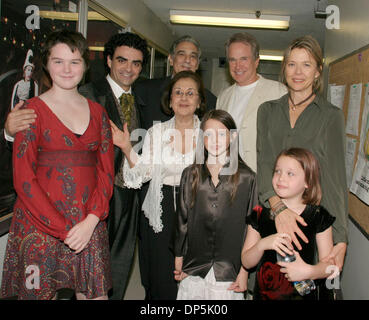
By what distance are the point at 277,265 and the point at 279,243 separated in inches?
6.4

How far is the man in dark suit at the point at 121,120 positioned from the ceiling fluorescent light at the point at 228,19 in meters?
3.16

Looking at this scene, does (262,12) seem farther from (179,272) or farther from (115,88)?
(179,272)

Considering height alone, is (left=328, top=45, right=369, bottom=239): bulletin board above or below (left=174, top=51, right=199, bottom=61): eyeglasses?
below

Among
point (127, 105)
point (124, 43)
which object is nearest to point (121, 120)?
point (127, 105)

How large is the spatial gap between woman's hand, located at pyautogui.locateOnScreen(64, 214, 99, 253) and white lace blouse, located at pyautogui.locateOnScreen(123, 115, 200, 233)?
0.54 metres

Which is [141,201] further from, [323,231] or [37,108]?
[323,231]

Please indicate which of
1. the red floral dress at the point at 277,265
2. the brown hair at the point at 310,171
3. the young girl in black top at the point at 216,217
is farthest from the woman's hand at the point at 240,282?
the brown hair at the point at 310,171

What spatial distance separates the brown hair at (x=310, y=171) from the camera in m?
1.68

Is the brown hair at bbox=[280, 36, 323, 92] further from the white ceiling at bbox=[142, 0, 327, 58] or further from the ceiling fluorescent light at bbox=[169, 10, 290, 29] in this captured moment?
the ceiling fluorescent light at bbox=[169, 10, 290, 29]

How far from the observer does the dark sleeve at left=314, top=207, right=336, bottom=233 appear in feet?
5.47

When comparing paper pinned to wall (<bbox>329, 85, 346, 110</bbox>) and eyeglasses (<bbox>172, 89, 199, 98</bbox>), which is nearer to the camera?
eyeglasses (<bbox>172, 89, 199, 98</bbox>)

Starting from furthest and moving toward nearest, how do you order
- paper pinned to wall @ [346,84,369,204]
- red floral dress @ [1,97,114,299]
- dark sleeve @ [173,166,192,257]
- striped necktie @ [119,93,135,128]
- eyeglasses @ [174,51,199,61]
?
1. eyeglasses @ [174,51,199,61]
2. striped necktie @ [119,93,135,128]
3. paper pinned to wall @ [346,84,369,204]
4. dark sleeve @ [173,166,192,257]
5. red floral dress @ [1,97,114,299]

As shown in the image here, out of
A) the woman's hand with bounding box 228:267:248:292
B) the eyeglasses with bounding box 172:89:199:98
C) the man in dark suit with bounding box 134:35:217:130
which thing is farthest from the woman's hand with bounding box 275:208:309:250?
the man in dark suit with bounding box 134:35:217:130
